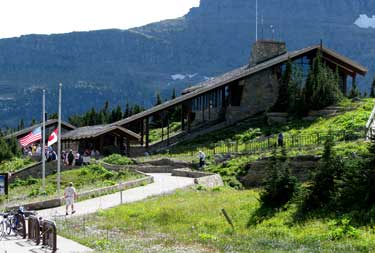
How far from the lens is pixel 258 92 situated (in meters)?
60.2

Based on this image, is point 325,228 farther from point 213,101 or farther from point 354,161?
point 213,101

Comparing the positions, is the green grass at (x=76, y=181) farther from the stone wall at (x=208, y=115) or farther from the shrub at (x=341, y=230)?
the stone wall at (x=208, y=115)

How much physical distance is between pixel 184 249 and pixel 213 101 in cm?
4568

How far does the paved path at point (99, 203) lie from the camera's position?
2022 cm

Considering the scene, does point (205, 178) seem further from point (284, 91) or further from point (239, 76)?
point (239, 76)

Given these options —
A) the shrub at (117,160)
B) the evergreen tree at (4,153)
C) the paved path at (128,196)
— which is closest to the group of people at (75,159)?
the shrub at (117,160)

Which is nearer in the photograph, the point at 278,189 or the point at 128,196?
the point at 278,189

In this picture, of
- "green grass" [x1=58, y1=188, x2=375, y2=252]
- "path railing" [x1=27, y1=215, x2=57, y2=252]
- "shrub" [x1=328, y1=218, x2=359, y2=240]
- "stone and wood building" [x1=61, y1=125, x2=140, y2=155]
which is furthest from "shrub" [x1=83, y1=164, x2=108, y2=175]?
"shrub" [x1=328, y1=218, x2=359, y2=240]

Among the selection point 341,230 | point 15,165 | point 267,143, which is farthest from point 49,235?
point 15,165

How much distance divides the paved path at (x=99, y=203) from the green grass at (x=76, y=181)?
7.36 ft

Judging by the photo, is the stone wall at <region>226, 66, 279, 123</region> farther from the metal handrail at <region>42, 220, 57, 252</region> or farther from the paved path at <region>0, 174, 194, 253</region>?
the metal handrail at <region>42, 220, 57, 252</region>

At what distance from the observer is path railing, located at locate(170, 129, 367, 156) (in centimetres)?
3897

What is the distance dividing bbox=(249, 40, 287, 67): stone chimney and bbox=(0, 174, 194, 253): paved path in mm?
26697

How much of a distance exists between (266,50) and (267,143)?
22.6m
